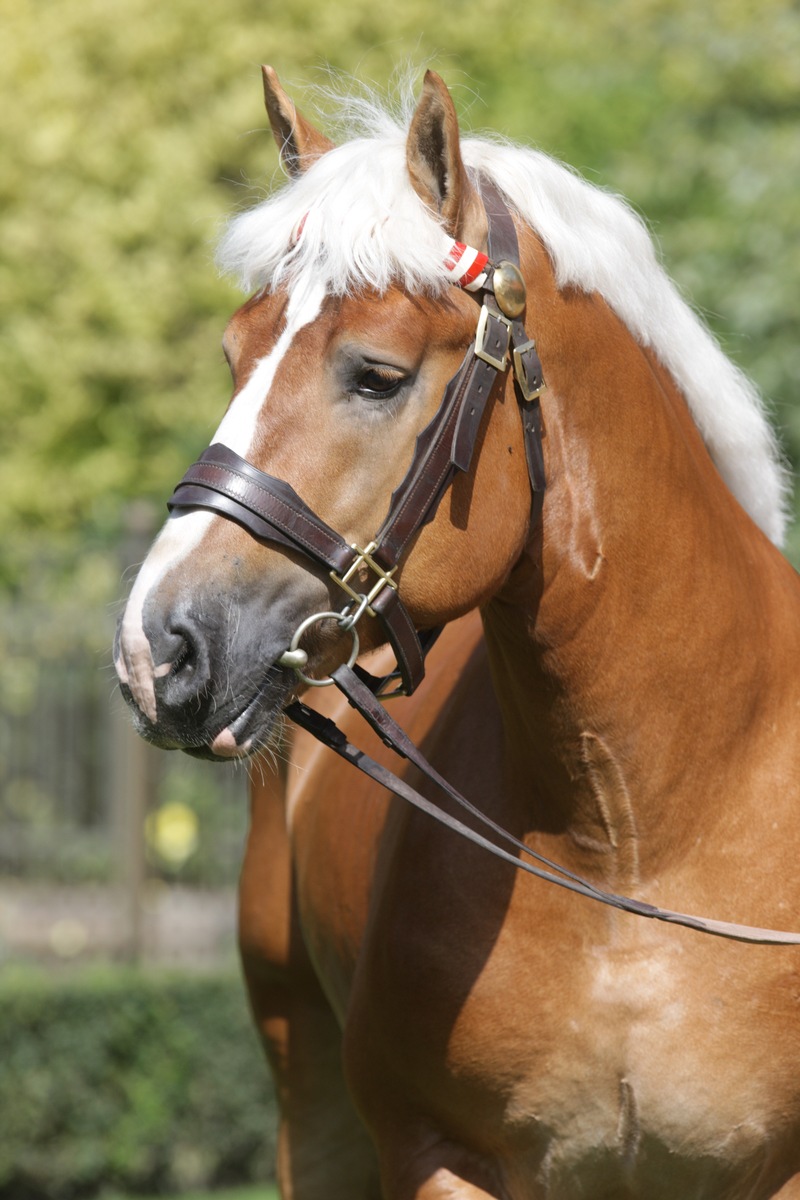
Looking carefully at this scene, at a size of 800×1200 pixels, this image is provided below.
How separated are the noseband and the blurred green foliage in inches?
334

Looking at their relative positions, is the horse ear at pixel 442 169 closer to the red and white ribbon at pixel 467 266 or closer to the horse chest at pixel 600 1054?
the red and white ribbon at pixel 467 266

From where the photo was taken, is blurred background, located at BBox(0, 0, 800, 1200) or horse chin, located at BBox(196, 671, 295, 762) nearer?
horse chin, located at BBox(196, 671, 295, 762)

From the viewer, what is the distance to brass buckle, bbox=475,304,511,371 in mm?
2264

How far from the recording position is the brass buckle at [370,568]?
2.20 meters

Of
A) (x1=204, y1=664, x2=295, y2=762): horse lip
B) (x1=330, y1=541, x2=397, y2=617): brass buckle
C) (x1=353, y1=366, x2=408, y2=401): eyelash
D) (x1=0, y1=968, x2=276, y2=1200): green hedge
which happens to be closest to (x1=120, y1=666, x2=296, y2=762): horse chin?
(x1=204, y1=664, x2=295, y2=762): horse lip

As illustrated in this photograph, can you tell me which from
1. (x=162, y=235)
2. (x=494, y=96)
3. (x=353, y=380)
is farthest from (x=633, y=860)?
(x=494, y=96)

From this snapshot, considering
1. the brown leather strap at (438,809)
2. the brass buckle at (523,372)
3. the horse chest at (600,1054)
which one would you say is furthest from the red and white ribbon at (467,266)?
the horse chest at (600,1054)

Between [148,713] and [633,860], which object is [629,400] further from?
[148,713]

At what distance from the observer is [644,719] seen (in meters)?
2.49

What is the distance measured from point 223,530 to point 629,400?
2.54 ft

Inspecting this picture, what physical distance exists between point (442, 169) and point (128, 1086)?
18.7ft

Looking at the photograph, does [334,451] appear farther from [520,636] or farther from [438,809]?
[438,809]

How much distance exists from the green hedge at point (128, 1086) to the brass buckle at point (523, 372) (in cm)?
530

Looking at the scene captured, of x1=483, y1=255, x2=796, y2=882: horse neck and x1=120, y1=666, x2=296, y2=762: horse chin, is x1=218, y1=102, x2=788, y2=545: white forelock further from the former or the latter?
x1=120, y1=666, x2=296, y2=762: horse chin
